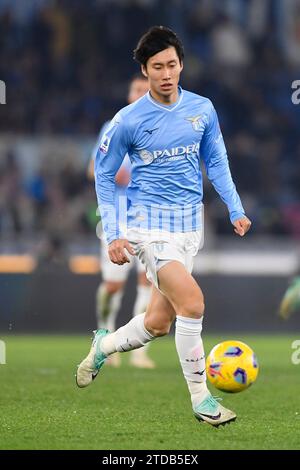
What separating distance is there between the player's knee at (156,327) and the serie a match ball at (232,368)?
1.35 ft

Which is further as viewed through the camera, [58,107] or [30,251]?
[58,107]

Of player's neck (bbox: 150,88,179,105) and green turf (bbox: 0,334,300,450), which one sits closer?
green turf (bbox: 0,334,300,450)

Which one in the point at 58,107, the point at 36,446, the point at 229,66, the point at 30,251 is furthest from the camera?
the point at 229,66

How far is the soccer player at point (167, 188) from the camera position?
6312 millimetres

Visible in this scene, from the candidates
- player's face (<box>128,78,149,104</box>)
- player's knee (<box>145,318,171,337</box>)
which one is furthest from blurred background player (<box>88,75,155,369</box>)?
player's knee (<box>145,318,171,337</box>)

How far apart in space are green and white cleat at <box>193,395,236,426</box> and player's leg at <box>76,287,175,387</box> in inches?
22.1

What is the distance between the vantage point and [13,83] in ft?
56.3

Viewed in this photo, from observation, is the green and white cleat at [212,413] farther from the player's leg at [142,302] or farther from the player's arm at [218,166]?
the player's leg at [142,302]

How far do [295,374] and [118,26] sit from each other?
31.6ft

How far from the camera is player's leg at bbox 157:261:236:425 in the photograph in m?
6.22

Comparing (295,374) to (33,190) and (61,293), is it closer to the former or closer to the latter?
(61,293)

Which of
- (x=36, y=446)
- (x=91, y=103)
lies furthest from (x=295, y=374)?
(x=91, y=103)

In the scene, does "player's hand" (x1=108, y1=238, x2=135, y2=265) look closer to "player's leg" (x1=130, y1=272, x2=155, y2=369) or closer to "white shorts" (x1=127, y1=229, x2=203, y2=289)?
"white shorts" (x1=127, y1=229, x2=203, y2=289)
